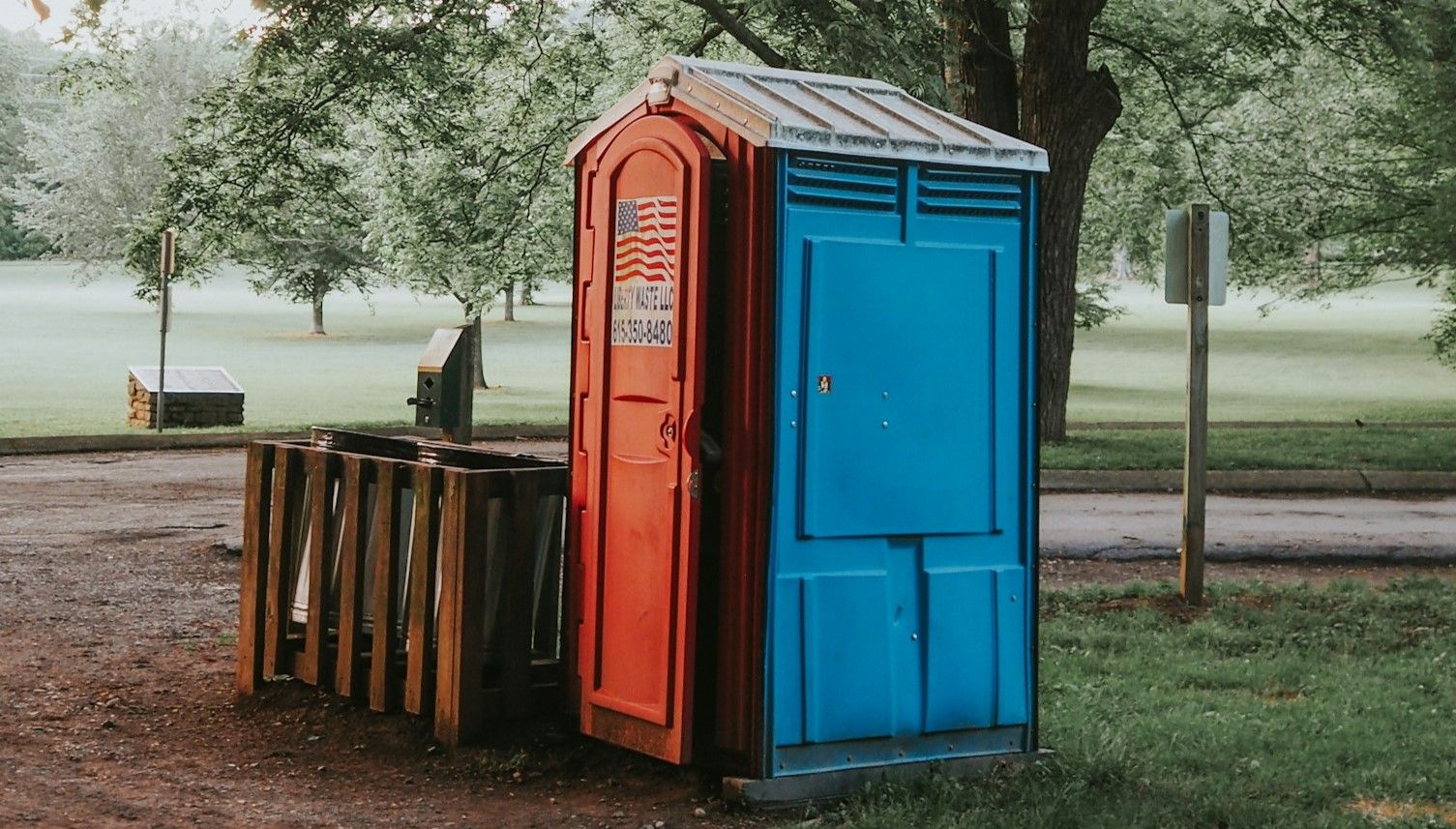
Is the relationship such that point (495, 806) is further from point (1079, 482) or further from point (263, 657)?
point (1079, 482)

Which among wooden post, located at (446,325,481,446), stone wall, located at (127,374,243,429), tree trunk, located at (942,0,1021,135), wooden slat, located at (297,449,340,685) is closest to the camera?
wooden slat, located at (297,449,340,685)

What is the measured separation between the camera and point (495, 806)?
19.1 feet

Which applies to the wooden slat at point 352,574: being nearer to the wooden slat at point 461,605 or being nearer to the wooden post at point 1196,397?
→ the wooden slat at point 461,605

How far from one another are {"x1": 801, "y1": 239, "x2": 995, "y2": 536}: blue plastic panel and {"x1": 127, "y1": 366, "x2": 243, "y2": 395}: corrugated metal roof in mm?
20110

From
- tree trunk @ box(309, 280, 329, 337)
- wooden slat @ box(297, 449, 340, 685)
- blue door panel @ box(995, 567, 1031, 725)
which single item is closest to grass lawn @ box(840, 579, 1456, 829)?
blue door panel @ box(995, 567, 1031, 725)

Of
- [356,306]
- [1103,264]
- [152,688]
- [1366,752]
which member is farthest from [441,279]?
[356,306]

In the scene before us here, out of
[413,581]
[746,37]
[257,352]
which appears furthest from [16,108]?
[413,581]

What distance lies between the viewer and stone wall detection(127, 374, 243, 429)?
81.4 feet

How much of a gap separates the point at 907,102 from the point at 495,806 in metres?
2.78

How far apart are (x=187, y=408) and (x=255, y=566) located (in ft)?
60.7

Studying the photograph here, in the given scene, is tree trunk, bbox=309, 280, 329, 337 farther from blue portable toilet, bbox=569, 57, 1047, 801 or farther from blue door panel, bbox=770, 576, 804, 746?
blue door panel, bbox=770, 576, 804, 746

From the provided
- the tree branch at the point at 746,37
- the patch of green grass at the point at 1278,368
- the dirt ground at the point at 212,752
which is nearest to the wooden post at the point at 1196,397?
the dirt ground at the point at 212,752

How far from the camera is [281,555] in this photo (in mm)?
7285

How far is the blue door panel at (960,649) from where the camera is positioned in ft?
19.6
